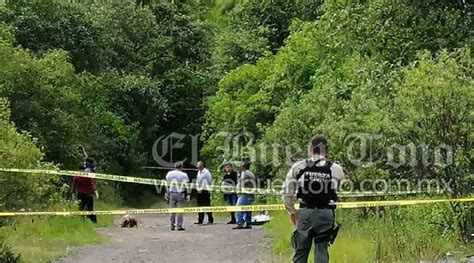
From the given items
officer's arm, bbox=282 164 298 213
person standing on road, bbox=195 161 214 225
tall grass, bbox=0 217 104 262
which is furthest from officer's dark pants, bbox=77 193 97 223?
officer's arm, bbox=282 164 298 213

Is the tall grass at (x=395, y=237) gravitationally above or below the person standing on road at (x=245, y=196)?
below

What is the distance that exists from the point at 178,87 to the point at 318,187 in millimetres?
28825

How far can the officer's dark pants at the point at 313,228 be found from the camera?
352 inches

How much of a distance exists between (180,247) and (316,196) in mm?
5944

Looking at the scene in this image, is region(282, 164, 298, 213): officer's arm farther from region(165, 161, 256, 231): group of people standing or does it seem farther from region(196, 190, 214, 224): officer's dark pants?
region(196, 190, 214, 224): officer's dark pants

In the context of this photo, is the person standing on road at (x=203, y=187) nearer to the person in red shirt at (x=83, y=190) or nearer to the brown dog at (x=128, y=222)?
the brown dog at (x=128, y=222)

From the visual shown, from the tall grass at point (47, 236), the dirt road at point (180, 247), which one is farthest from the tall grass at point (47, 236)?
the dirt road at point (180, 247)

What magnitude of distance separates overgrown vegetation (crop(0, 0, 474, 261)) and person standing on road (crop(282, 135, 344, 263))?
1.42 metres

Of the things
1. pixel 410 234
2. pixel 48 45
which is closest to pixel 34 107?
pixel 48 45

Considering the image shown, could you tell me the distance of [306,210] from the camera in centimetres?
897

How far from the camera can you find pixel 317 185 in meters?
8.89

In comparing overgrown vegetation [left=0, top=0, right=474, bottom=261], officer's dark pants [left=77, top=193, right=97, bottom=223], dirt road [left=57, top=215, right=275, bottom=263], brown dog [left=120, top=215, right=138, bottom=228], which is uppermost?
overgrown vegetation [left=0, top=0, right=474, bottom=261]

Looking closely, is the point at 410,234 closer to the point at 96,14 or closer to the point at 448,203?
the point at 448,203

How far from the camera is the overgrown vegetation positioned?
1134 centimetres
